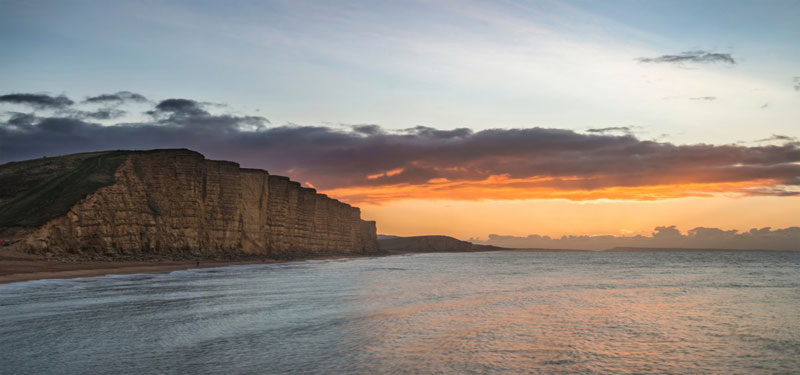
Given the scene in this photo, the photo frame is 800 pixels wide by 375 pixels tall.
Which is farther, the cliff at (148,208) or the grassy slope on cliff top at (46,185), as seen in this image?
the grassy slope on cliff top at (46,185)

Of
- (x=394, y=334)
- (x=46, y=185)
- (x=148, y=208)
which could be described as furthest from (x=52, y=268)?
(x=394, y=334)

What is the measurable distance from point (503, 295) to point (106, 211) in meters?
42.0

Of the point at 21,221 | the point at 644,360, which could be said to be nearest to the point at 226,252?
the point at 21,221

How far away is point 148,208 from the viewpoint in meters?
55.8

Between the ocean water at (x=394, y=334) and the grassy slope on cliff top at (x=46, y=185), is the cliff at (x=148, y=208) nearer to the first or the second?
the grassy slope on cliff top at (x=46, y=185)

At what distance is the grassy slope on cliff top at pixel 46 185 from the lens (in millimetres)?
47181

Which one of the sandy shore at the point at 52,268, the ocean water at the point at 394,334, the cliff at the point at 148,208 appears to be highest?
the cliff at the point at 148,208

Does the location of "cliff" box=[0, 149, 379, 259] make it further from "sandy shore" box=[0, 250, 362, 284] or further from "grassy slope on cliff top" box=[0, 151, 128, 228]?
"sandy shore" box=[0, 250, 362, 284]

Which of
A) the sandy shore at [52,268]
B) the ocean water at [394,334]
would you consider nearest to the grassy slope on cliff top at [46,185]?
the sandy shore at [52,268]

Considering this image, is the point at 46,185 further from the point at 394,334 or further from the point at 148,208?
the point at 394,334

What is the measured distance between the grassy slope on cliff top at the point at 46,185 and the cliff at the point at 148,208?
0.14m

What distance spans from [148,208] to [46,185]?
15.0 metres

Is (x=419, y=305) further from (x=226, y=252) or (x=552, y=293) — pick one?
(x=226, y=252)

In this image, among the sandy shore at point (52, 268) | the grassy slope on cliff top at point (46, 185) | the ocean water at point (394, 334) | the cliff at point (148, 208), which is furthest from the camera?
the grassy slope on cliff top at point (46, 185)
